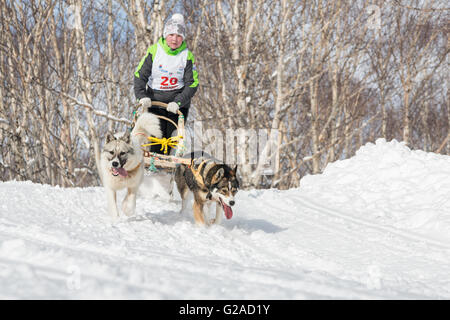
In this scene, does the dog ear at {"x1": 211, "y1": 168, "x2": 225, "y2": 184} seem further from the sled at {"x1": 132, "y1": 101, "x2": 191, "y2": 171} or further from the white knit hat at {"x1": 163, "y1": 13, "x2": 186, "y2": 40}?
the white knit hat at {"x1": 163, "y1": 13, "x2": 186, "y2": 40}

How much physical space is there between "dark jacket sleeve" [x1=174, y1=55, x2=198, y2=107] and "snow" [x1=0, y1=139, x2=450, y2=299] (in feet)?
4.11

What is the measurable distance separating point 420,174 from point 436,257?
122 inches

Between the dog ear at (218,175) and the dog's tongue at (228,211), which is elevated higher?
the dog ear at (218,175)

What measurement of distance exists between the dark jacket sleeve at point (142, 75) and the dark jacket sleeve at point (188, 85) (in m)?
0.43

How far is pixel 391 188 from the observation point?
6.10 m

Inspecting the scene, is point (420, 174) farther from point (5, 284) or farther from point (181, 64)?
point (5, 284)

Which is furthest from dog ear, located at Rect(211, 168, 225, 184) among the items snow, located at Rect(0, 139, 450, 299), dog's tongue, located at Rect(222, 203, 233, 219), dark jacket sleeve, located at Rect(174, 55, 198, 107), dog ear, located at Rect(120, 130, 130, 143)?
dark jacket sleeve, located at Rect(174, 55, 198, 107)

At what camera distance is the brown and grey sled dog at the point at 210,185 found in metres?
3.87

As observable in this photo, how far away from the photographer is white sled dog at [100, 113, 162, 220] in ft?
12.5

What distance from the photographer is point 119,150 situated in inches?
150

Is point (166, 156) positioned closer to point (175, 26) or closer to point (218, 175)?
point (218, 175)

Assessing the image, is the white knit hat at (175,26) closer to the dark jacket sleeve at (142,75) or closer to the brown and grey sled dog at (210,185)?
the dark jacket sleeve at (142,75)

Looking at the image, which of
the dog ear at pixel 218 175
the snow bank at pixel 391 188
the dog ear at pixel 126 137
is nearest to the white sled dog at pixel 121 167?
the dog ear at pixel 126 137

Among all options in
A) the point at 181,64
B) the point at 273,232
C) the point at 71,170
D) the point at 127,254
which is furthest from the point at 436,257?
the point at 71,170
